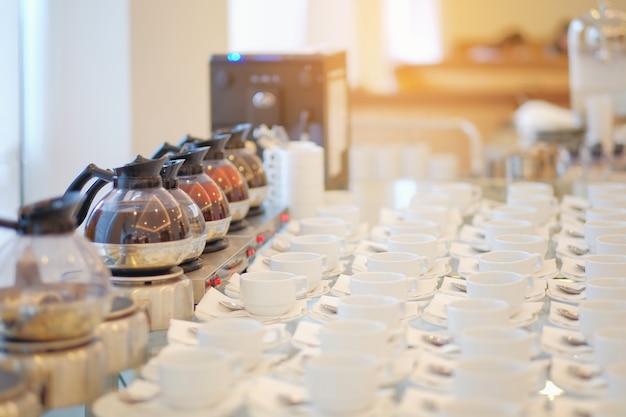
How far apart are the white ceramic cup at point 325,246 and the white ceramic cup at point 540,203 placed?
27.5 inches

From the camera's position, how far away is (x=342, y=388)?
1123 mm

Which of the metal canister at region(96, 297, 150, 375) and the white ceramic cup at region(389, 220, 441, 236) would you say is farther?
the white ceramic cup at region(389, 220, 441, 236)

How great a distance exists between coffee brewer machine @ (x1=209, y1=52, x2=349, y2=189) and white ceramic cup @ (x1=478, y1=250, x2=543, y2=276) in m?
1.40

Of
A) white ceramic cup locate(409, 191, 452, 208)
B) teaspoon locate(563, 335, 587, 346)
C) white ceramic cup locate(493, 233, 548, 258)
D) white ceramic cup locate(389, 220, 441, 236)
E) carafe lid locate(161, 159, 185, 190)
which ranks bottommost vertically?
teaspoon locate(563, 335, 587, 346)

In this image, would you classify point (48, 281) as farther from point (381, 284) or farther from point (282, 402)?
point (381, 284)

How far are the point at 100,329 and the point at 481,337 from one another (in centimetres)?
51

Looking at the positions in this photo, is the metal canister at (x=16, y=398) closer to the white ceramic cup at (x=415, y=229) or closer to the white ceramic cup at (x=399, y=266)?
the white ceramic cup at (x=399, y=266)

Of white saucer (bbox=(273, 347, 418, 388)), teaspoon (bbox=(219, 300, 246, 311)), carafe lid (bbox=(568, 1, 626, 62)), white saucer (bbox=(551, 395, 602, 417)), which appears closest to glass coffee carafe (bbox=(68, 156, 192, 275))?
teaspoon (bbox=(219, 300, 246, 311))

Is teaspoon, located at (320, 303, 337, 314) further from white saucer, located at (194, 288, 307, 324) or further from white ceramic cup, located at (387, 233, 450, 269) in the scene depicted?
white ceramic cup, located at (387, 233, 450, 269)

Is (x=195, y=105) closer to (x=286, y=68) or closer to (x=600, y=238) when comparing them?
(x=286, y=68)

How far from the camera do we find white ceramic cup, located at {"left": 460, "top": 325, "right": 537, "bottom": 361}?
4.10ft

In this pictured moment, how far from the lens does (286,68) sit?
324 centimetres

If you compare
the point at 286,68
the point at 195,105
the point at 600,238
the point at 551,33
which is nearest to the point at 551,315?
the point at 600,238

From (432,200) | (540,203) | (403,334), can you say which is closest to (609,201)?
(540,203)
